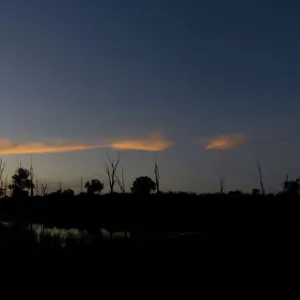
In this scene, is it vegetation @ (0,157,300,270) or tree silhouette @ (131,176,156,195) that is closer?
vegetation @ (0,157,300,270)

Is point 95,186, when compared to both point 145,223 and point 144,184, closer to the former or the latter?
→ point 144,184

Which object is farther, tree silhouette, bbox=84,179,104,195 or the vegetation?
tree silhouette, bbox=84,179,104,195

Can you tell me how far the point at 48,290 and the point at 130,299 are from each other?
2172mm

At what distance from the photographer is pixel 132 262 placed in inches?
530

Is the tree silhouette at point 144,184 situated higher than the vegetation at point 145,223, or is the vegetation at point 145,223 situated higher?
the tree silhouette at point 144,184

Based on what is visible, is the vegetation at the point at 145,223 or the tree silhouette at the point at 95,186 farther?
the tree silhouette at the point at 95,186

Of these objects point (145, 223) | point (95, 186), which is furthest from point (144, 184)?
point (145, 223)

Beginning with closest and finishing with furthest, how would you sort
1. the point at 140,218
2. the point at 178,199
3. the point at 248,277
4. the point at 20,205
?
the point at 248,277
the point at 140,218
the point at 178,199
the point at 20,205

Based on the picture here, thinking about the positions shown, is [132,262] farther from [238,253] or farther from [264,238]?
[264,238]

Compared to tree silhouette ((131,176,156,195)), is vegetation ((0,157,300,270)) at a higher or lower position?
lower

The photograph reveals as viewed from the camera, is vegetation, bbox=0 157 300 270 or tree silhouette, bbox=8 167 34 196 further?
tree silhouette, bbox=8 167 34 196

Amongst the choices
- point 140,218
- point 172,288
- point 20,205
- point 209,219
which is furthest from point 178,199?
point 172,288

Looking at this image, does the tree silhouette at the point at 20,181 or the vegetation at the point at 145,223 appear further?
the tree silhouette at the point at 20,181

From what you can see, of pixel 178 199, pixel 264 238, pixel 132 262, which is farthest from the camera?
pixel 178 199
